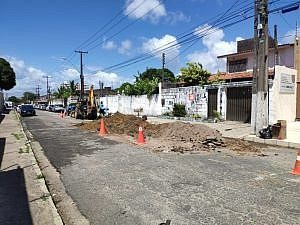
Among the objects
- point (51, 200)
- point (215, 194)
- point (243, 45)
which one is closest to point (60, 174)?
point (51, 200)

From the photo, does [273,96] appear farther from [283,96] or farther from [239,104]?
[239,104]

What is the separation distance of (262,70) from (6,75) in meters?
70.8

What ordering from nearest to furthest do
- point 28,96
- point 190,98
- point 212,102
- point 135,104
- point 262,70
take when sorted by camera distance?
point 262,70
point 212,102
point 190,98
point 135,104
point 28,96

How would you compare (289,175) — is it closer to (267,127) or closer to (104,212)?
(104,212)

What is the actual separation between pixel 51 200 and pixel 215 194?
324 cm

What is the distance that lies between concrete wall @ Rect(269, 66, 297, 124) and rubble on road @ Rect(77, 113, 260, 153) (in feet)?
20.9

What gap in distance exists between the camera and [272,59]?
3947 cm

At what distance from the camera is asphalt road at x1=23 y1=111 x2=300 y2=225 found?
5965mm

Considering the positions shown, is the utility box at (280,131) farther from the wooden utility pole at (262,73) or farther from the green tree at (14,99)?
the green tree at (14,99)

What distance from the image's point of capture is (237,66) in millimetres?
43656

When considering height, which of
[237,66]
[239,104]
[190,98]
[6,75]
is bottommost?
[239,104]

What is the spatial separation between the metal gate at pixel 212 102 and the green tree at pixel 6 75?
2332 inches

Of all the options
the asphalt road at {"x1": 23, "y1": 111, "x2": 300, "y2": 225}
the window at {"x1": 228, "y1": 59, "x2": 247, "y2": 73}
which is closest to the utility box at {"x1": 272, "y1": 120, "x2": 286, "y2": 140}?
the asphalt road at {"x1": 23, "y1": 111, "x2": 300, "y2": 225}

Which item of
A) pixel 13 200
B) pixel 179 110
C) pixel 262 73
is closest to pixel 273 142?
pixel 262 73
